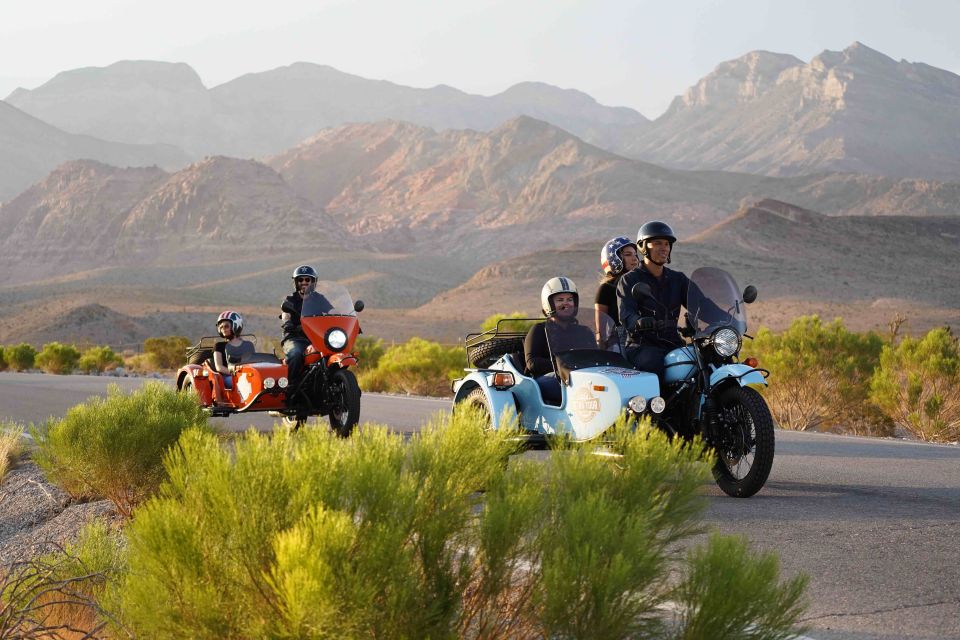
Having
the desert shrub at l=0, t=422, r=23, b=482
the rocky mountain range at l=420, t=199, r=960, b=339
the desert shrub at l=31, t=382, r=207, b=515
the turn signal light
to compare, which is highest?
the rocky mountain range at l=420, t=199, r=960, b=339

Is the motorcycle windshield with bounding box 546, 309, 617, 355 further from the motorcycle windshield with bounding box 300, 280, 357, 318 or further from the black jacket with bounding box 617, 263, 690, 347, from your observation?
the motorcycle windshield with bounding box 300, 280, 357, 318

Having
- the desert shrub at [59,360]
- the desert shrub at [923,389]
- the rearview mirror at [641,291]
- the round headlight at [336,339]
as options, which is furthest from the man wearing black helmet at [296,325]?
the desert shrub at [59,360]

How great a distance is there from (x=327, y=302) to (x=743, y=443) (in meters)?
6.18

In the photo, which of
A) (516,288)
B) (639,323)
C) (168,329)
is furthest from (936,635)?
(516,288)

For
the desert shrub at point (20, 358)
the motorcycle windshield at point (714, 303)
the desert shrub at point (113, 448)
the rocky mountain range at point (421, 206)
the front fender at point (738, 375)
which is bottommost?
the desert shrub at point (20, 358)

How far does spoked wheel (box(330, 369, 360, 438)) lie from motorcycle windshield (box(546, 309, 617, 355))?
3383mm

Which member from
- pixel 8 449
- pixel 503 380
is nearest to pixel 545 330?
pixel 503 380

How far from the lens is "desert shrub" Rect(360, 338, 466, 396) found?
25.1m

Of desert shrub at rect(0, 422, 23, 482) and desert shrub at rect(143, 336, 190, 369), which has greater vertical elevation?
desert shrub at rect(0, 422, 23, 482)

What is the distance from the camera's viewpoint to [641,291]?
373 inches

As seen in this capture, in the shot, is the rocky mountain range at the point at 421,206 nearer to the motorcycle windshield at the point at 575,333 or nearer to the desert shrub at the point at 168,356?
the desert shrub at the point at 168,356

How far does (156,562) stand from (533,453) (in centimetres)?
811

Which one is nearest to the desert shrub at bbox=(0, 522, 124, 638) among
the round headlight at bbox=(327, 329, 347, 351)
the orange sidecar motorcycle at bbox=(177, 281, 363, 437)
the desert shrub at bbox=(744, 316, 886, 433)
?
the orange sidecar motorcycle at bbox=(177, 281, 363, 437)

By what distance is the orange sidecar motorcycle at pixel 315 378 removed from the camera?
507 inches
